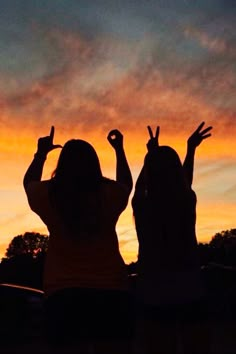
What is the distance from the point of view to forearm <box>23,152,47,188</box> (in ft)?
15.5

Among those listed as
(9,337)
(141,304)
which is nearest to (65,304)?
(141,304)

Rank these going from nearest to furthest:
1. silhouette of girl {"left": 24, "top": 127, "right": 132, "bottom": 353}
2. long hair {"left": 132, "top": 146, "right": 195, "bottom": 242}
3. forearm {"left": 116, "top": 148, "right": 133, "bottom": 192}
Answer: silhouette of girl {"left": 24, "top": 127, "right": 132, "bottom": 353} → long hair {"left": 132, "top": 146, "right": 195, "bottom": 242} → forearm {"left": 116, "top": 148, "right": 133, "bottom": 192}

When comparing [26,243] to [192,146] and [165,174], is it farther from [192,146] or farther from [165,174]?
Result: [165,174]

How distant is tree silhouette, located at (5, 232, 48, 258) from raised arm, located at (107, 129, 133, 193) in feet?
213

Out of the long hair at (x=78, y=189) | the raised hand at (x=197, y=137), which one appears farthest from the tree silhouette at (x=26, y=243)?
the long hair at (x=78, y=189)

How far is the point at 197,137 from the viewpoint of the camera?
18.1ft

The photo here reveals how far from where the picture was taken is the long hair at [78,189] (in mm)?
4176

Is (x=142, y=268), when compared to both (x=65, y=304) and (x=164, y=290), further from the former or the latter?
(x=65, y=304)

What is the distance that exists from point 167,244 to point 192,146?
123 centimetres

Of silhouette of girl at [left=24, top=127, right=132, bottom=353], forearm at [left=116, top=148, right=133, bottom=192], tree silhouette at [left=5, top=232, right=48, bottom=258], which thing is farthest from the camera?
tree silhouette at [left=5, top=232, right=48, bottom=258]

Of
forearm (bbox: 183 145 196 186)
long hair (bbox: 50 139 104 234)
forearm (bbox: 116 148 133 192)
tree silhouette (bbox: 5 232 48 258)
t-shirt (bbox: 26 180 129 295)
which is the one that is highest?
tree silhouette (bbox: 5 232 48 258)

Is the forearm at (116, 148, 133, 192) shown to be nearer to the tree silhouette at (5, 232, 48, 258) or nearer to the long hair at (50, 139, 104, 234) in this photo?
the long hair at (50, 139, 104, 234)

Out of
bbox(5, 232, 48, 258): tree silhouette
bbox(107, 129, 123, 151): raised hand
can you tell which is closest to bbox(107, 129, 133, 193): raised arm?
bbox(107, 129, 123, 151): raised hand

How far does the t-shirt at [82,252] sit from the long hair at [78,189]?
6 cm
